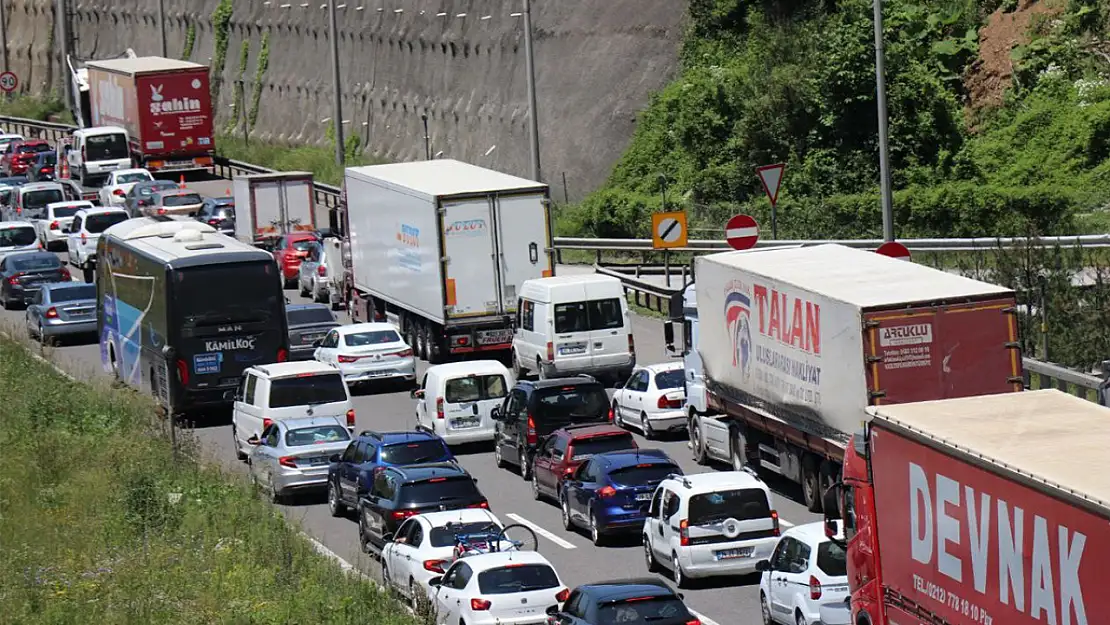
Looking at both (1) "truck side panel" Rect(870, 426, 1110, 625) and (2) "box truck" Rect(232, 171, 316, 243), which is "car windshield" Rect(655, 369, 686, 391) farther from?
(2) "box truck" Rect(232, 171, 316, 243)

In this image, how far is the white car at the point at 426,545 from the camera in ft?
78.6

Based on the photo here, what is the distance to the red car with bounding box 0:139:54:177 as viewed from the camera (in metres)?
80.7

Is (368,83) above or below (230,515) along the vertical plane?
above

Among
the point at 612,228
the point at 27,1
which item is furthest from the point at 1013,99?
the point at 27,1

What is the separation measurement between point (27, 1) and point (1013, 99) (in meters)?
85.1

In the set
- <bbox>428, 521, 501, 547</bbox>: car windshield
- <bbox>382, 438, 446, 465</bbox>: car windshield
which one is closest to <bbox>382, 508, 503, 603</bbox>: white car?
<bbox>428, 521, 501, 547</bbox>: car windshield

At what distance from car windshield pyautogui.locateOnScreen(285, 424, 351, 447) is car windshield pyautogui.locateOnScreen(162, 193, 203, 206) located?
107 ft

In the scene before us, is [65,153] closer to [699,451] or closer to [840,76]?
[840,76]

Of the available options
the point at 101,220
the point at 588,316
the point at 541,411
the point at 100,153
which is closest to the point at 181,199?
the point at 101,220

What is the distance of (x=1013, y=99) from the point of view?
2028 inches

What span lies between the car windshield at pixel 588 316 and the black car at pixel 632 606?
17722 mm

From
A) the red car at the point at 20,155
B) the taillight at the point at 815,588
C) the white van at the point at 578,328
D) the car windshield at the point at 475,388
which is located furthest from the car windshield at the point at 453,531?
the red car at the point at 20,155

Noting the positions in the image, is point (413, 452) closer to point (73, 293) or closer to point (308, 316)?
point (308, 316)

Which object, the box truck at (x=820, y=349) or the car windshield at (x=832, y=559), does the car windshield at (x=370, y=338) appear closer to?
the box truck at (x=820, y=349)
